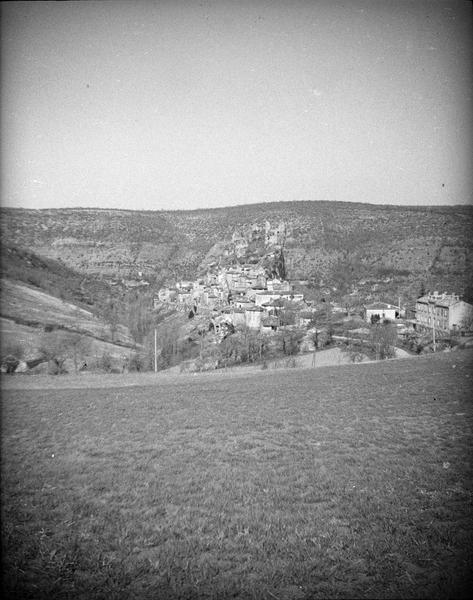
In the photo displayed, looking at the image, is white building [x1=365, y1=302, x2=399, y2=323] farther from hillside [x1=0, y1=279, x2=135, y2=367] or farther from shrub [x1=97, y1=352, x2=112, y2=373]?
shrub [x1=97, y1=352, x2=112, y2=373]

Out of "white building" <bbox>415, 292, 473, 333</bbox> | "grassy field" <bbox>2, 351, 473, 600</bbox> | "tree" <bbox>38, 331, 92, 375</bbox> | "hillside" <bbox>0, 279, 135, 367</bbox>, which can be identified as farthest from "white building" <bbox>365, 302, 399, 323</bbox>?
"grassy field" <bbox>2, 351, 473, 600</bbox>

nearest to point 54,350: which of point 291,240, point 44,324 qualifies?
point 44,324

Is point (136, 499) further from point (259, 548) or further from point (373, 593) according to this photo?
point (373, 593)

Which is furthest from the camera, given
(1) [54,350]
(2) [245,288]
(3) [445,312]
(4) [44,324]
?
(2) [245,288]

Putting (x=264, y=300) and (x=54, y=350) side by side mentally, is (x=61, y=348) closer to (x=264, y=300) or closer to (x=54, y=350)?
(x=54, y=350)

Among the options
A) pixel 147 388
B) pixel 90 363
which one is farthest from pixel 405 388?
pixel 90 363

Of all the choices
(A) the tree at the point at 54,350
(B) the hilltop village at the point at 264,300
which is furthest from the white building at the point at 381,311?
(A) the tree at the point at 54,350
